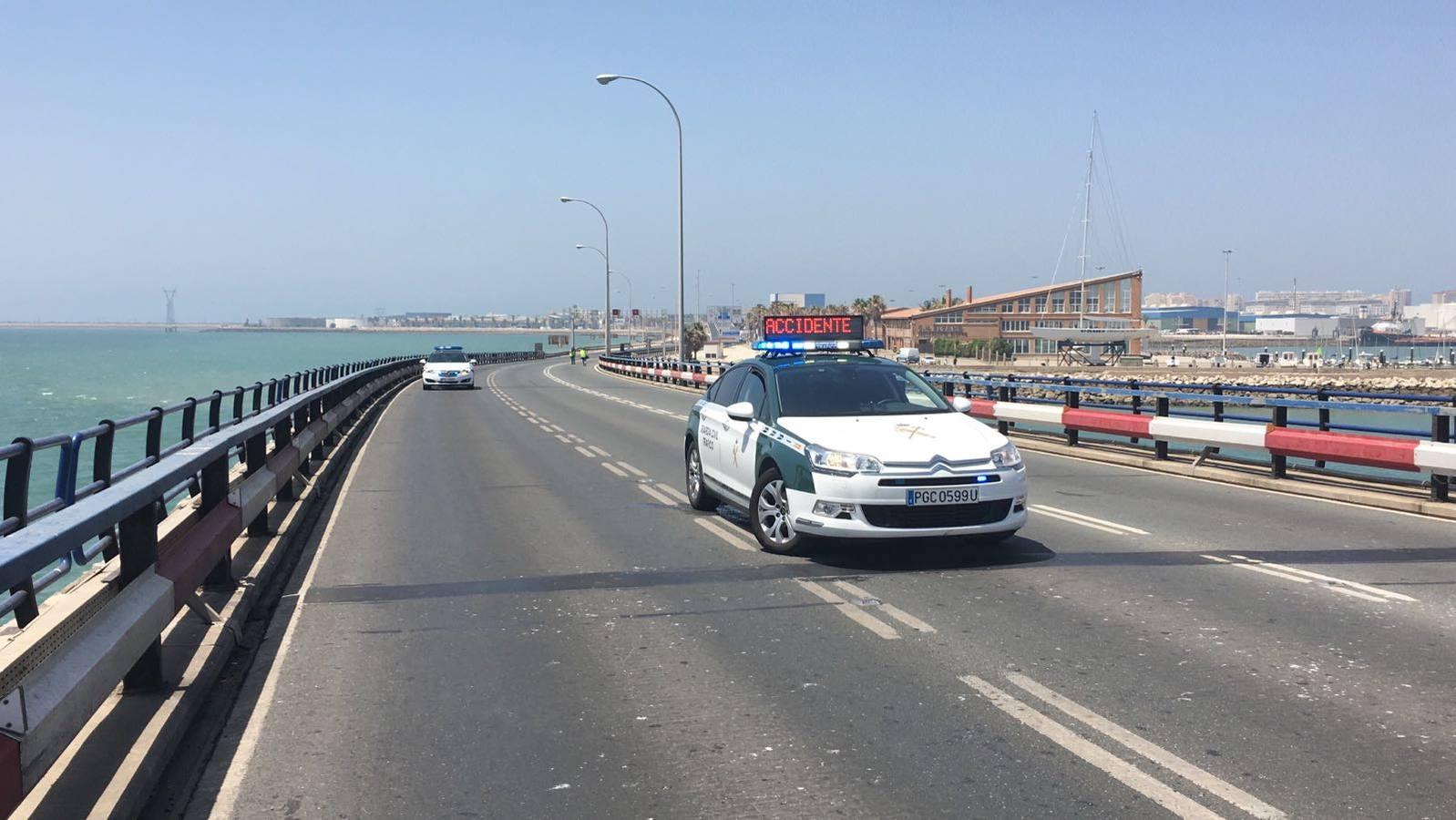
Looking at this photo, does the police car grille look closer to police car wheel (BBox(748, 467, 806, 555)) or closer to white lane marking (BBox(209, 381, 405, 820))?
police car wheel (BBox(748, 467, 806, 555))

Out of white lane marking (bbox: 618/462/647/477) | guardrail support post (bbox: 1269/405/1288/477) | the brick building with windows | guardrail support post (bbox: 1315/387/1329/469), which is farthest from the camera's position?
the brick building with windows

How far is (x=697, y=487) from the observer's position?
40.9ft

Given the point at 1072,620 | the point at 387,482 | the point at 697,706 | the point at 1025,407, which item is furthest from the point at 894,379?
the point at 1025,407

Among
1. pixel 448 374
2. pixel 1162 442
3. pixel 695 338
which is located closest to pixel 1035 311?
pixel 695 338

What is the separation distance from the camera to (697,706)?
5.77m

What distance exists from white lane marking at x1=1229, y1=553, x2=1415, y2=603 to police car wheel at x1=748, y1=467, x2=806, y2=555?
358 cm

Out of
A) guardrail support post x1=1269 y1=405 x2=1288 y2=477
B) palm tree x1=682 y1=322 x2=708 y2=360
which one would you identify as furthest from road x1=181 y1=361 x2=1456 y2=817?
palm tree x1=682 y1=322 x2=708 y2=360

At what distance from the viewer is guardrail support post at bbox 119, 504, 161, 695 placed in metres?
5.52

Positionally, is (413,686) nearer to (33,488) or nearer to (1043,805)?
A: (1043,805)

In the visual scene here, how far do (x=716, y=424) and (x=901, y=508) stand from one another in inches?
126

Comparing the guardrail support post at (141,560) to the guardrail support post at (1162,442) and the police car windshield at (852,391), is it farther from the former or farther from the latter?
the guardrail support post at (1162,442)

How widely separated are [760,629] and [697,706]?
1.56m

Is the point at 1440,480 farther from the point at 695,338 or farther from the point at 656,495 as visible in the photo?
the point at 695,338

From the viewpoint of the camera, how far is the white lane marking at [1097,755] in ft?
14.5
